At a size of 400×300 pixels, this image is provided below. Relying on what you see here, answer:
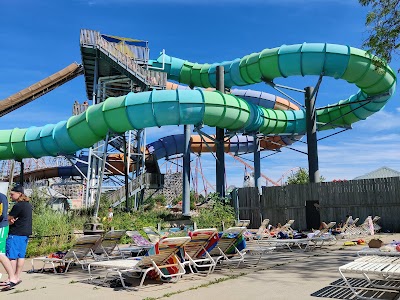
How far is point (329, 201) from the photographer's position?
1834 centimetres

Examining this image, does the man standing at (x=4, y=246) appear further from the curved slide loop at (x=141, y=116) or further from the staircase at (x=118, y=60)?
the staircase at (x=118, y=60)

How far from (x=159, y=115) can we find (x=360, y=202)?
382 inches

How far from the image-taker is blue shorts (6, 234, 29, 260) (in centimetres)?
643

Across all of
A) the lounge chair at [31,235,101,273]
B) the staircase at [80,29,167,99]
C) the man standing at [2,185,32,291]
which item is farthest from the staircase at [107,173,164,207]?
the man standing at [2,185,32,291]

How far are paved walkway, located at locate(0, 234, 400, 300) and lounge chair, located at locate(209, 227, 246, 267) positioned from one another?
27 cm

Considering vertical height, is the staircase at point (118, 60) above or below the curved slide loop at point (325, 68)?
above

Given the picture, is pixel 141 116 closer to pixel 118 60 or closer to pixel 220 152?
pixel 220 152

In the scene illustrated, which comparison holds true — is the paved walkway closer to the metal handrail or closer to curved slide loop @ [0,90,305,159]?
curved slide loop @ [0,90,305,159]

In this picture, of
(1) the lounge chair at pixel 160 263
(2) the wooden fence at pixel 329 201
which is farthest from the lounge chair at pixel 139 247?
(2) the wooden fence at pixel 329 201

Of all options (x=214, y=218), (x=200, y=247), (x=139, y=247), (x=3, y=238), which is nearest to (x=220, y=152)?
(x=214, y=218)

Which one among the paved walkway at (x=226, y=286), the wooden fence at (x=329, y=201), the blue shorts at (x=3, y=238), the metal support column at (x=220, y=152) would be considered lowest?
the paved walkway at (x=226, y=286)

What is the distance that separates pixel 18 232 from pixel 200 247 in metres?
3.09

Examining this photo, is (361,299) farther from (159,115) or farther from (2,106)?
(2,106)

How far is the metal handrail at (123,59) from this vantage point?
24309 millimetres
